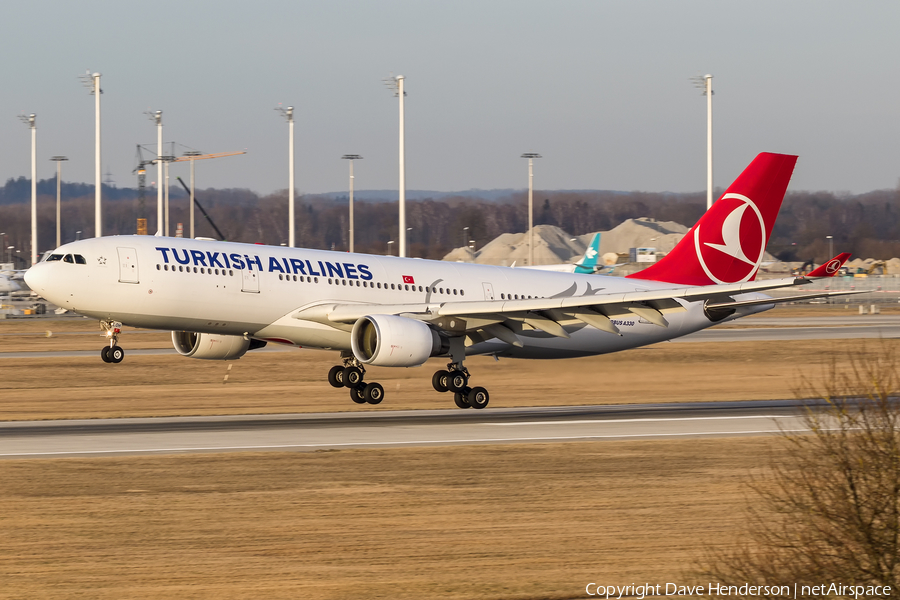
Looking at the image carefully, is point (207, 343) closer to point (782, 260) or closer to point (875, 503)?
point (875, 503)

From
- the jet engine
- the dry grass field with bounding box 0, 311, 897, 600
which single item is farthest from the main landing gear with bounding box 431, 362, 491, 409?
the dry grass field with bounding box 0, 311, 897, 600

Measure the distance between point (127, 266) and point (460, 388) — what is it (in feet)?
38.8

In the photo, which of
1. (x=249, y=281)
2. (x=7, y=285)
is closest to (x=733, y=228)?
(x=249, y=281)

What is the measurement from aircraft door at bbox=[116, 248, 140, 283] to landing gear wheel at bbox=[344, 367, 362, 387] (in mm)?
8115

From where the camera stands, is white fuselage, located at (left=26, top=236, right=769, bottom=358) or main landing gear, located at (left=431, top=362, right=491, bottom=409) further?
main landing gear, located at (left=431, top=362, right=491, bottom=409)

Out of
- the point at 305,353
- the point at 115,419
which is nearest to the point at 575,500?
the point at 115,419

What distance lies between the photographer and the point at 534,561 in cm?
1628

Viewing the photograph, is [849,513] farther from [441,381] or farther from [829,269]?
[441,381]

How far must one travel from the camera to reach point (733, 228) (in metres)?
42.2

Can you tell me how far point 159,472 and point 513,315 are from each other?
51.5 feet

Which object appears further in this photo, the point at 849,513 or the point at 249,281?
the point at 249,281

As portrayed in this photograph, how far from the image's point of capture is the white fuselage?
33.3 metres

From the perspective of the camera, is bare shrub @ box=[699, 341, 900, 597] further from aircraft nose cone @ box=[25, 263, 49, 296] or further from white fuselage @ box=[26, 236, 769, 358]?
aircraft nose cone @ box=[25, 263, 49, 296]

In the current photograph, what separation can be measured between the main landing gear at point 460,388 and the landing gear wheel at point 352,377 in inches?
103
